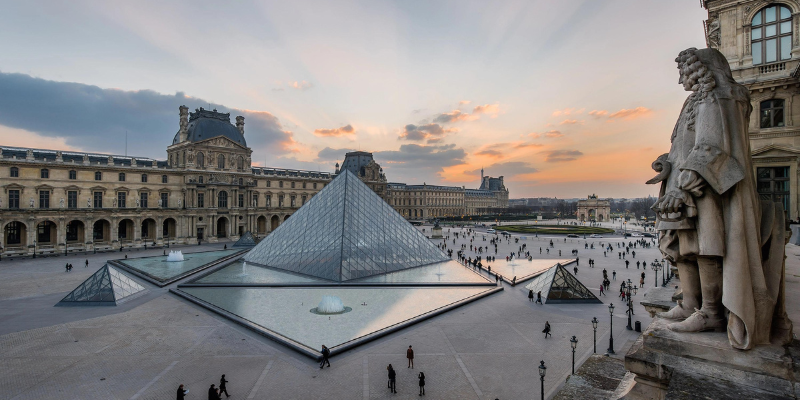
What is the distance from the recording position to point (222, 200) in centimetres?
4972

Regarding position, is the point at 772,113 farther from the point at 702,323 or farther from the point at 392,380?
the point at 392,380

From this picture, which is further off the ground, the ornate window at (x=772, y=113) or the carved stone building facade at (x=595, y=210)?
the ornate window at (x=772, y=113)

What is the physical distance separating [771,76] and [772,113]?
48.8 inches

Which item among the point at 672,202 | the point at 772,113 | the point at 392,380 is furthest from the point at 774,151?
the point at 392,380

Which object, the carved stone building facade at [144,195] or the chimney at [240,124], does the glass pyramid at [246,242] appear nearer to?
the carved stone building facade at [144,195]

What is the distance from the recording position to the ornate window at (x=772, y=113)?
42.5 feet

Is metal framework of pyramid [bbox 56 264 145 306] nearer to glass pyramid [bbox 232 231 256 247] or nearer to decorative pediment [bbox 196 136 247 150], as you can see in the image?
glass pyramid [bbox 232 231 256 247]

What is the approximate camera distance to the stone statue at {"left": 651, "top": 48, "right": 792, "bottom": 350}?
10.5ft

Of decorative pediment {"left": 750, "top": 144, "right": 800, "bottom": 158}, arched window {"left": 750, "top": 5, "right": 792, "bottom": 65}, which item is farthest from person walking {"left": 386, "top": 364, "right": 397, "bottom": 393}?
arched window {"left": 750, "top": 5, "right": 792, "bottom": 65}

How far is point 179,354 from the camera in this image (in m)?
12.1

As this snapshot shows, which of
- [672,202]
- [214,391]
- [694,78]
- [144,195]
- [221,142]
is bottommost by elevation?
[214,391]

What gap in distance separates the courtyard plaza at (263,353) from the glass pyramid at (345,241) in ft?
26.9

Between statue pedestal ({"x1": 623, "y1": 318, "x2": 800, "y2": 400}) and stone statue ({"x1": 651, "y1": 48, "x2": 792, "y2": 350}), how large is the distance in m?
0.11

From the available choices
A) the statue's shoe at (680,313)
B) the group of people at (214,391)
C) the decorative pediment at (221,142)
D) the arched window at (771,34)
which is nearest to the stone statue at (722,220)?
the statue's shoe at (680,313)
